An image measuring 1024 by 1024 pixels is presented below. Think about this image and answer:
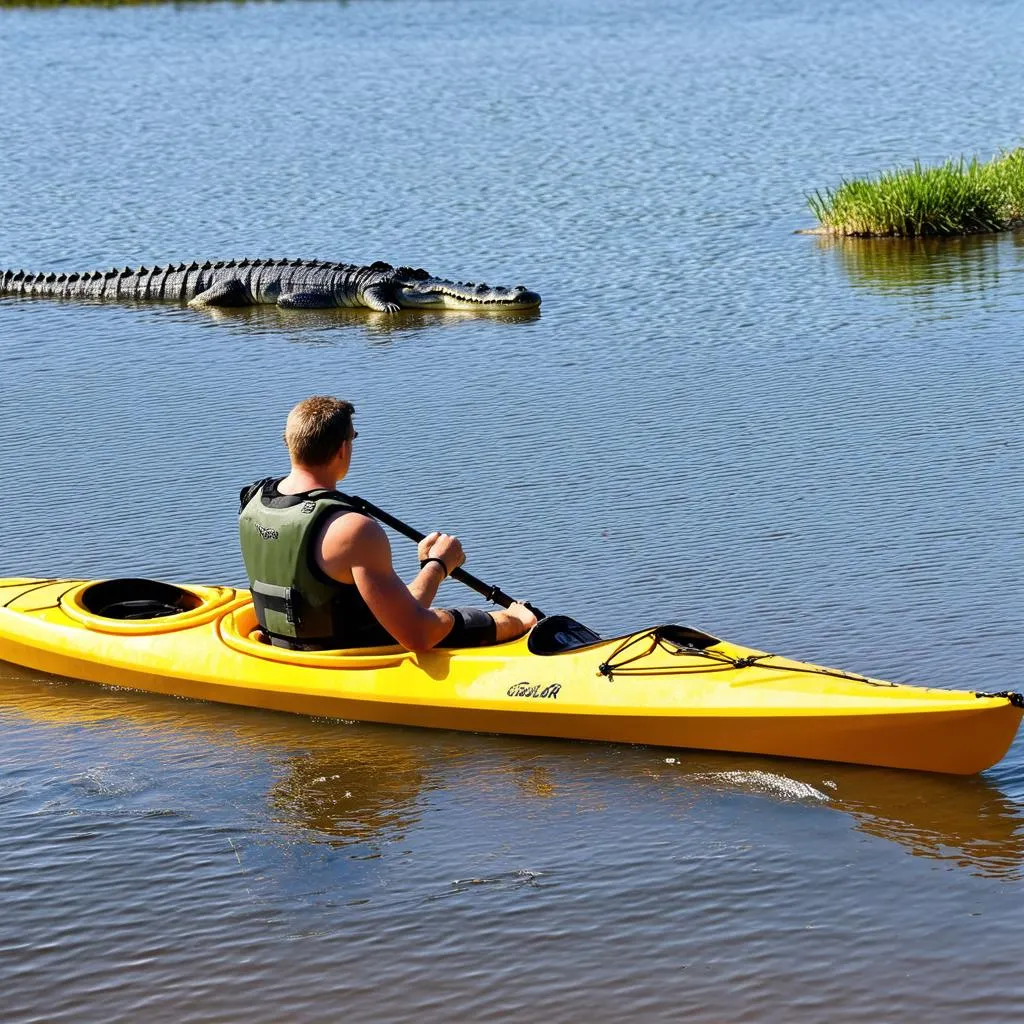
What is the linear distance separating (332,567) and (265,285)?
8636 millimetres

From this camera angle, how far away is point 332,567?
6.00 m

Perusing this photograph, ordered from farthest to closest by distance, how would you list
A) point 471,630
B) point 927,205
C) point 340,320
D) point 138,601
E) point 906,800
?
point 927,205 < point 340,320 < point 138,601 < point 471,630 < point 906,800

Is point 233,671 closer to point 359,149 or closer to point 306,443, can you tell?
point 306,443

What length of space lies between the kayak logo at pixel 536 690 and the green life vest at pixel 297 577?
524mm

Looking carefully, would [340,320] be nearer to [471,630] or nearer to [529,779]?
[471,630]

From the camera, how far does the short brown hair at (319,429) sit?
19.6 feet

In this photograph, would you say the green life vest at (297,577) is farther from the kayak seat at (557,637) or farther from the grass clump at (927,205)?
the grass clump at (927,205)

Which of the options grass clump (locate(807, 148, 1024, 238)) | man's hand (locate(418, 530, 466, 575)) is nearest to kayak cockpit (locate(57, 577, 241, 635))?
man's hand (locate(418, 530, 466, 575))

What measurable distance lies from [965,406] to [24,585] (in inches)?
193

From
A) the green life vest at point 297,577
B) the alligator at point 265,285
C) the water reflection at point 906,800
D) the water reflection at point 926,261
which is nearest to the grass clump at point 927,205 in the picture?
the water reflection at point 926,261

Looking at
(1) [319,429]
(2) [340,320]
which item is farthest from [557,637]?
(2) [340,320]

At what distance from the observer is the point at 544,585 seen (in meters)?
7.36

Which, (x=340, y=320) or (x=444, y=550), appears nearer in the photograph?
(x=444, y=550)

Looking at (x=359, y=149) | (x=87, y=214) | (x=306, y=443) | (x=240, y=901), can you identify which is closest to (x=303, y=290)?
(x=87, y=214)
